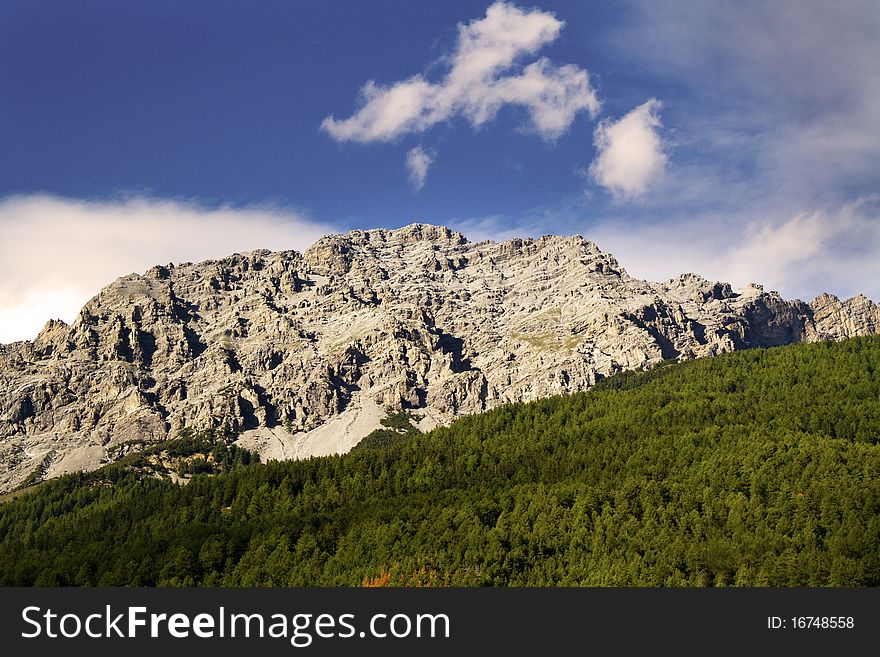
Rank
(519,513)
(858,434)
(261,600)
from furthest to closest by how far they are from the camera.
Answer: (858,434), (519,513), (261,600)

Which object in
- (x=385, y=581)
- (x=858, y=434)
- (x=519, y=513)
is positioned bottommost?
(x=385, y=581)

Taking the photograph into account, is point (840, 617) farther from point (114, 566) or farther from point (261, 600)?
point (114, 566)

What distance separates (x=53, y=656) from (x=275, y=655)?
1944 centimetres

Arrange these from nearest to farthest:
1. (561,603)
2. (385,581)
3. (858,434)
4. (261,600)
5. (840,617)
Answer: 1. (261,600)
2. (840,617)
3. (561,603)
4. (385,581)
5. (858,434)

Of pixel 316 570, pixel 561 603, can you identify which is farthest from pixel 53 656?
pixel 316 570

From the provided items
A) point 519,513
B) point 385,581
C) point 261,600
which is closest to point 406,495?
point 519,513

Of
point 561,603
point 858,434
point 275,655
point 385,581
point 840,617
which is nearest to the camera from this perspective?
point 275,655

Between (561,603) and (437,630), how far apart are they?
18833mm

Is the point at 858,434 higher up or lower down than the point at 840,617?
higher up

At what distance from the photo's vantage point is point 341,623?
6438 cm

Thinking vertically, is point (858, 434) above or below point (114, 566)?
above

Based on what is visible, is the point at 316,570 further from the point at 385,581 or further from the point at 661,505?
the point at 661,505

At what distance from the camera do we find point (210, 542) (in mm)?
164875

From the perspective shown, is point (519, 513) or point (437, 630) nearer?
point (437, 630)
